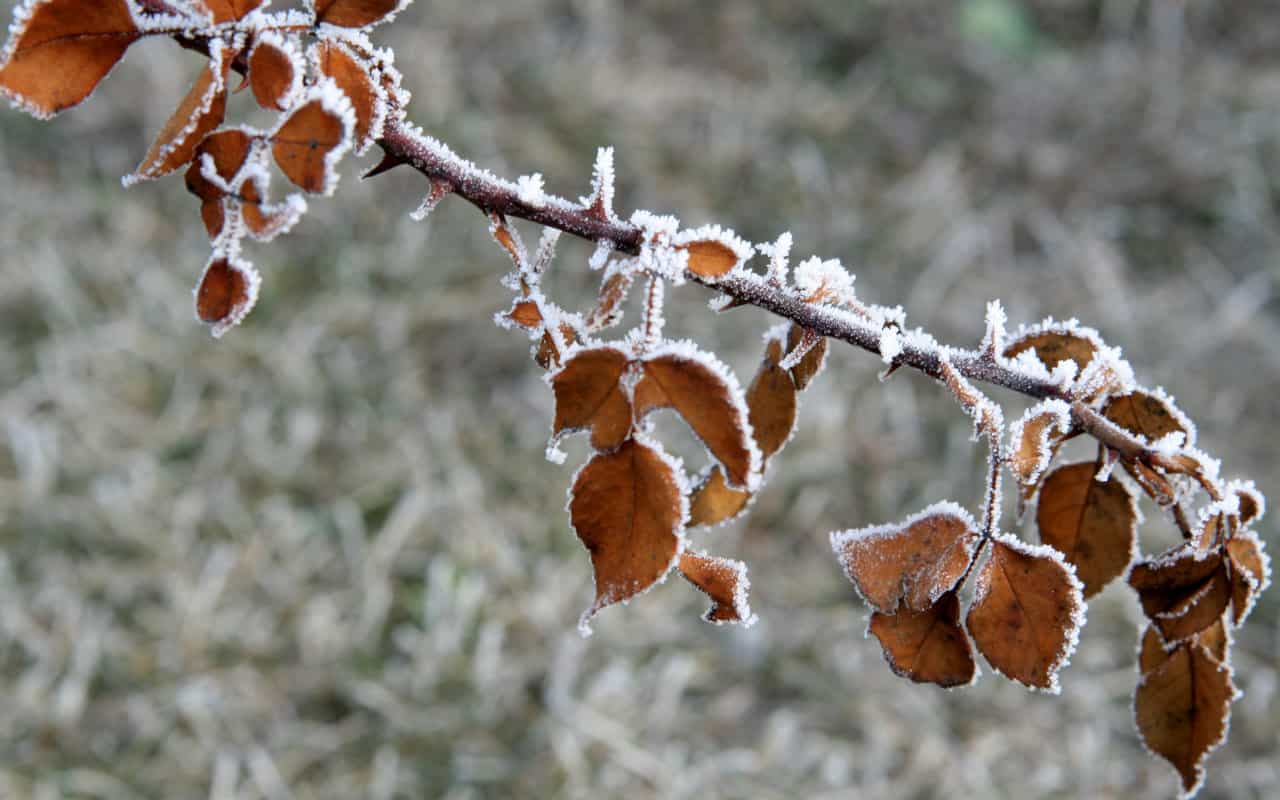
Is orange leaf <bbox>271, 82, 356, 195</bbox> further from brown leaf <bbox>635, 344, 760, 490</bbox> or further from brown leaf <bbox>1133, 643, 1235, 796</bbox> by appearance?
brown leaf <bbox>1133, 643, 1235, 796</bbox>

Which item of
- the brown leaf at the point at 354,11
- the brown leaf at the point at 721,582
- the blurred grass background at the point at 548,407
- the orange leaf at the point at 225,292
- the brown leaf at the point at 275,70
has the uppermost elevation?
the blurred grass background at the point at 548,407

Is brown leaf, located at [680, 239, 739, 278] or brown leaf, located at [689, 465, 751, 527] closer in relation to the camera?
brown leaf, located at [680, 239, 739, 278]

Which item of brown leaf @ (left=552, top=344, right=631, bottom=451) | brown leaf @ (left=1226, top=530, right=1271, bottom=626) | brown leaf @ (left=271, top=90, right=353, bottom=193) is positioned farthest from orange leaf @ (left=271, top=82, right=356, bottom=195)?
brown leaf @ (left=1226, top=530, right=1271, bottom=626)

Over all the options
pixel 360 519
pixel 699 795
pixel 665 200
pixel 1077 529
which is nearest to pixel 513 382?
pixel 360 519

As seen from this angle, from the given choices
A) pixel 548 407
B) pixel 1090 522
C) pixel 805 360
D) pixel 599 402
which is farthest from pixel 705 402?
pixel 548 407

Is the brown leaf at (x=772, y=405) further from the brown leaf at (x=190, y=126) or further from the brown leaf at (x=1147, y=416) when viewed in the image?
the brown leaf at (x=190, y=126)

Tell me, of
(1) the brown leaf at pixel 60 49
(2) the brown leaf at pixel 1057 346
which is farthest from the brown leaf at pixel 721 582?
(1) the brown leaf at pixel 60 49

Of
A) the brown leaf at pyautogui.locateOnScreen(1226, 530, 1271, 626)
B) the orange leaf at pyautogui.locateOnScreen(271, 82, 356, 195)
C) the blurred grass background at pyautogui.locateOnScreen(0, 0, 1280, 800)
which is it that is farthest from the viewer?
the blurred grass background at pyautogui.locateOnScreen(0, 0, 1280, 800)
